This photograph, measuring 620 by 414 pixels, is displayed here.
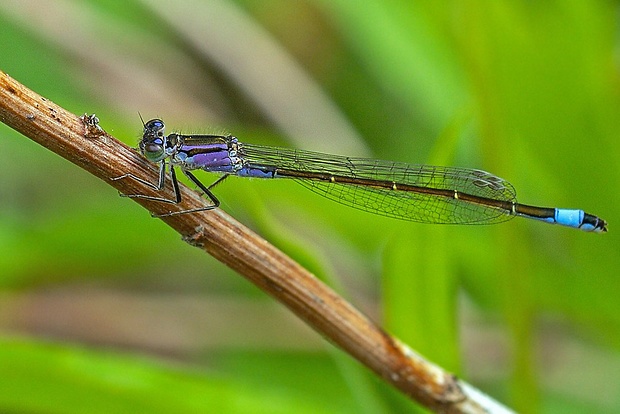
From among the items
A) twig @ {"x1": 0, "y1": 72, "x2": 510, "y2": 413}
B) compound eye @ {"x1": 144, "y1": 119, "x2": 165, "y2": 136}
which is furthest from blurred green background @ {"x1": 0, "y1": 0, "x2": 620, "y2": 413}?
twig @ {"x1": 0, "y1": 72, "x2": 510, "y2": 413}

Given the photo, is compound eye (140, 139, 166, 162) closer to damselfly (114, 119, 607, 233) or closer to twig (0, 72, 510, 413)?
twig (0, 72, 510, 413)

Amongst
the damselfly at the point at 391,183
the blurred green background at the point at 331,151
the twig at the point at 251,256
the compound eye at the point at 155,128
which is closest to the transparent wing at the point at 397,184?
the damselfly at the point at 391,183

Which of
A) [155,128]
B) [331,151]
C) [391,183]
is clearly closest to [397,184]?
[391,183]

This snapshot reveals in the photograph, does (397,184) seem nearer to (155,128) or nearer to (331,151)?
(155,128)

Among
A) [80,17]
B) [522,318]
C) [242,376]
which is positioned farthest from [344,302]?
[80,17]

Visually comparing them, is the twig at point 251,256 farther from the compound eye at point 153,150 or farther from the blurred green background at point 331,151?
the blurred green background at point 331,151
